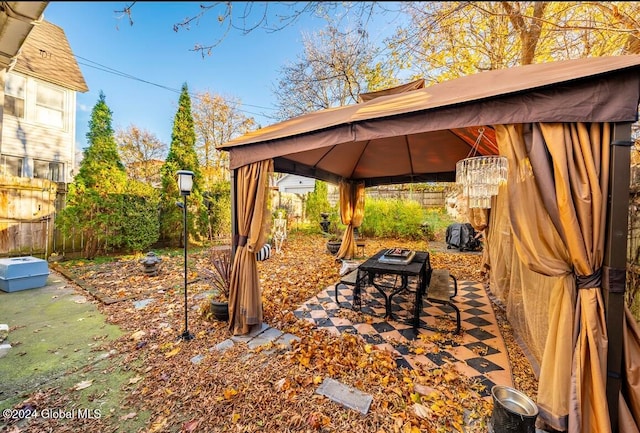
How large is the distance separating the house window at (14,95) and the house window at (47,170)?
143cm

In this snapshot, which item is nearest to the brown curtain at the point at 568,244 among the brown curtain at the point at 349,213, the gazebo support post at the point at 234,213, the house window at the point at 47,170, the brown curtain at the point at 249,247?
the brown curtain at the point at 249,247

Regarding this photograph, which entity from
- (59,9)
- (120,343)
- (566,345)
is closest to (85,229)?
(120,343)

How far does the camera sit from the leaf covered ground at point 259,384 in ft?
5.82

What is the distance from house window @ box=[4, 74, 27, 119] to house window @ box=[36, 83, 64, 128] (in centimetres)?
35

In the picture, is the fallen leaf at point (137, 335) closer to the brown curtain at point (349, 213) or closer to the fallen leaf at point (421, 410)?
the fallen leaf at point (421, 410)

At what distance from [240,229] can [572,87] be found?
320 centimetres

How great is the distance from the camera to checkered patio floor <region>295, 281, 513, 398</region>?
248 centimetres

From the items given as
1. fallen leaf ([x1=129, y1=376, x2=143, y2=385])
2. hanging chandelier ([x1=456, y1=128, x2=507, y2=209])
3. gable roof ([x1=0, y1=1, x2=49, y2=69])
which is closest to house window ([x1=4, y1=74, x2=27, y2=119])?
gable roof ([x1=0, y1=1, x2=49, y2=69])

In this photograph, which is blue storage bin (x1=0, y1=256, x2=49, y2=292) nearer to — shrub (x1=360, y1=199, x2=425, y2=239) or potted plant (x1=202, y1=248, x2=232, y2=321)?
potted plant (x1=202, y1=248, x2=232, y2=321)

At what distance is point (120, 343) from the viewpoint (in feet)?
9.14

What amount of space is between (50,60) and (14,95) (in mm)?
1888

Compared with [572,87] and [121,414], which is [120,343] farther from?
[572,87]

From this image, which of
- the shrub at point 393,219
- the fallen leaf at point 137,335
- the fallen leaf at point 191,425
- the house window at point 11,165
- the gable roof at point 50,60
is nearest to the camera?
the fallen leaf at point 191,425

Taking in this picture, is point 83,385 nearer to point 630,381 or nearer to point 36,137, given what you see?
point 630,381
